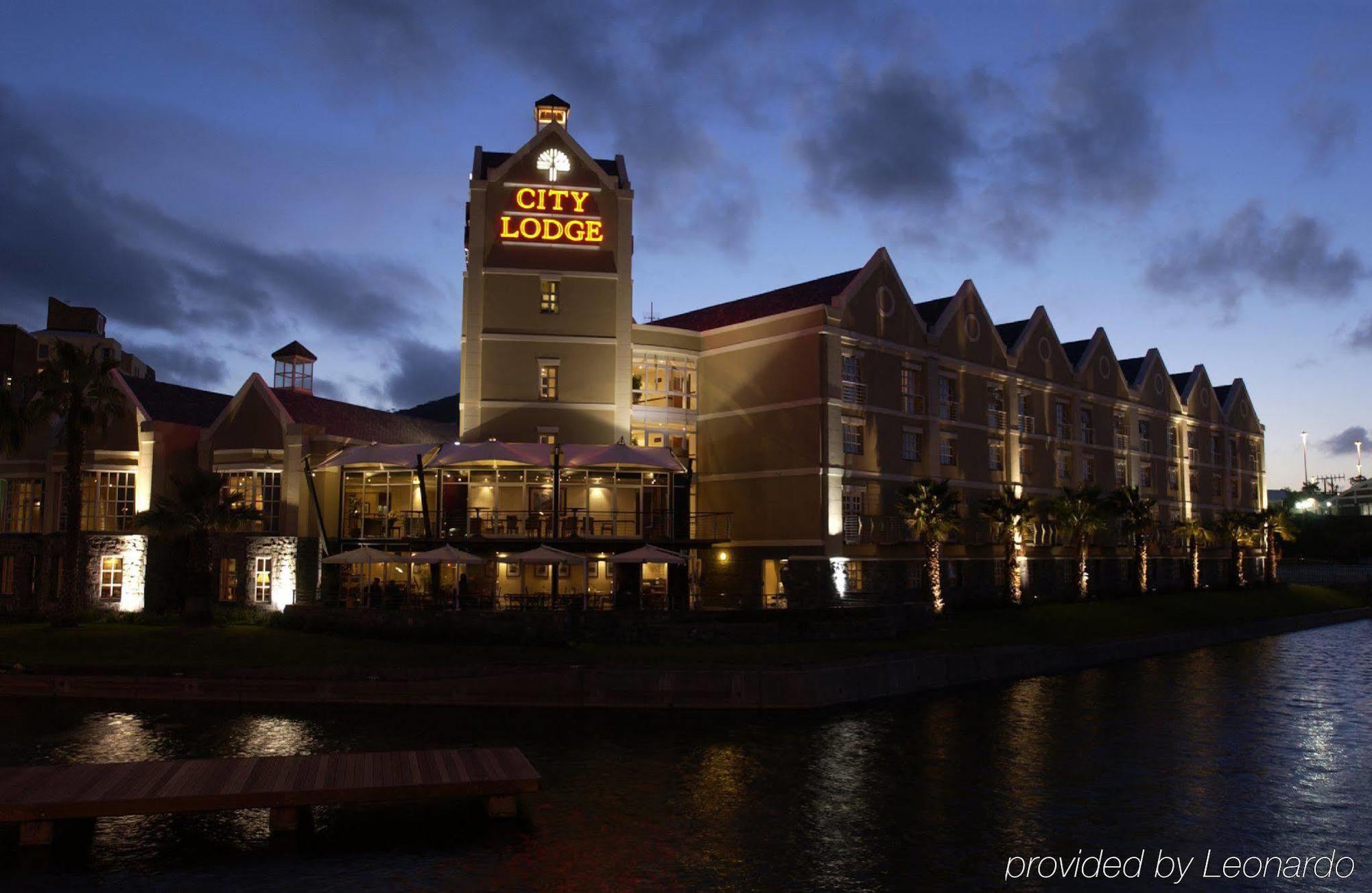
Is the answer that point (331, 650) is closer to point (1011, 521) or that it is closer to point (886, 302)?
point (886, 302)

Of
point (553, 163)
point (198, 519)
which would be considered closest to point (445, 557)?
point (198, 519)

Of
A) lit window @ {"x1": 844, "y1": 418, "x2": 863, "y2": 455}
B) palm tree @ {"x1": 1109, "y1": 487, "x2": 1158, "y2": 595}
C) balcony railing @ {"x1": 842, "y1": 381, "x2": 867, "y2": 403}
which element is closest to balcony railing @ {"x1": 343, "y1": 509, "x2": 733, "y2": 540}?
lit window @ {"x1": 844, "y1": 418, "x2": 863, "y2": 455}

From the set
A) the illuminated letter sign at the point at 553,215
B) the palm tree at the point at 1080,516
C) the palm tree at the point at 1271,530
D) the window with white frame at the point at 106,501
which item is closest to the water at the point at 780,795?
the window with white frame at the point at 106,501

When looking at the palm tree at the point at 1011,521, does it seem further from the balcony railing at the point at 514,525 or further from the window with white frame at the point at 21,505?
the window with white frame at the point at 21,505

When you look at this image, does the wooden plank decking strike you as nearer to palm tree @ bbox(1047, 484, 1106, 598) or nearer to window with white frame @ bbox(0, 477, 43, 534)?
window with white frame @ bbox(0, 477, 43, 534)

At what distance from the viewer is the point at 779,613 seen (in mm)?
45031

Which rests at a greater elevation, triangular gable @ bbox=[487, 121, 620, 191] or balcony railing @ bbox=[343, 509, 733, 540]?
triangular gable @ bbox=[487, 121, 620, 191]

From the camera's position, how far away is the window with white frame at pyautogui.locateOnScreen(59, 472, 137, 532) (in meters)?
54.9

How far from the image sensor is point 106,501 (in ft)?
181

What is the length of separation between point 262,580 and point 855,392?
30574 mm

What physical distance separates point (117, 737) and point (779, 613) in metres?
24.6

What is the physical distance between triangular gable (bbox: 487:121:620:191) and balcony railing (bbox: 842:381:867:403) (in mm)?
15826

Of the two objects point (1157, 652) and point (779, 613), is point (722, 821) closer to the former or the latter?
point (779, 613)

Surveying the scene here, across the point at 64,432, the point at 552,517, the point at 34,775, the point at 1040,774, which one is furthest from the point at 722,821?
the point at 64,432
